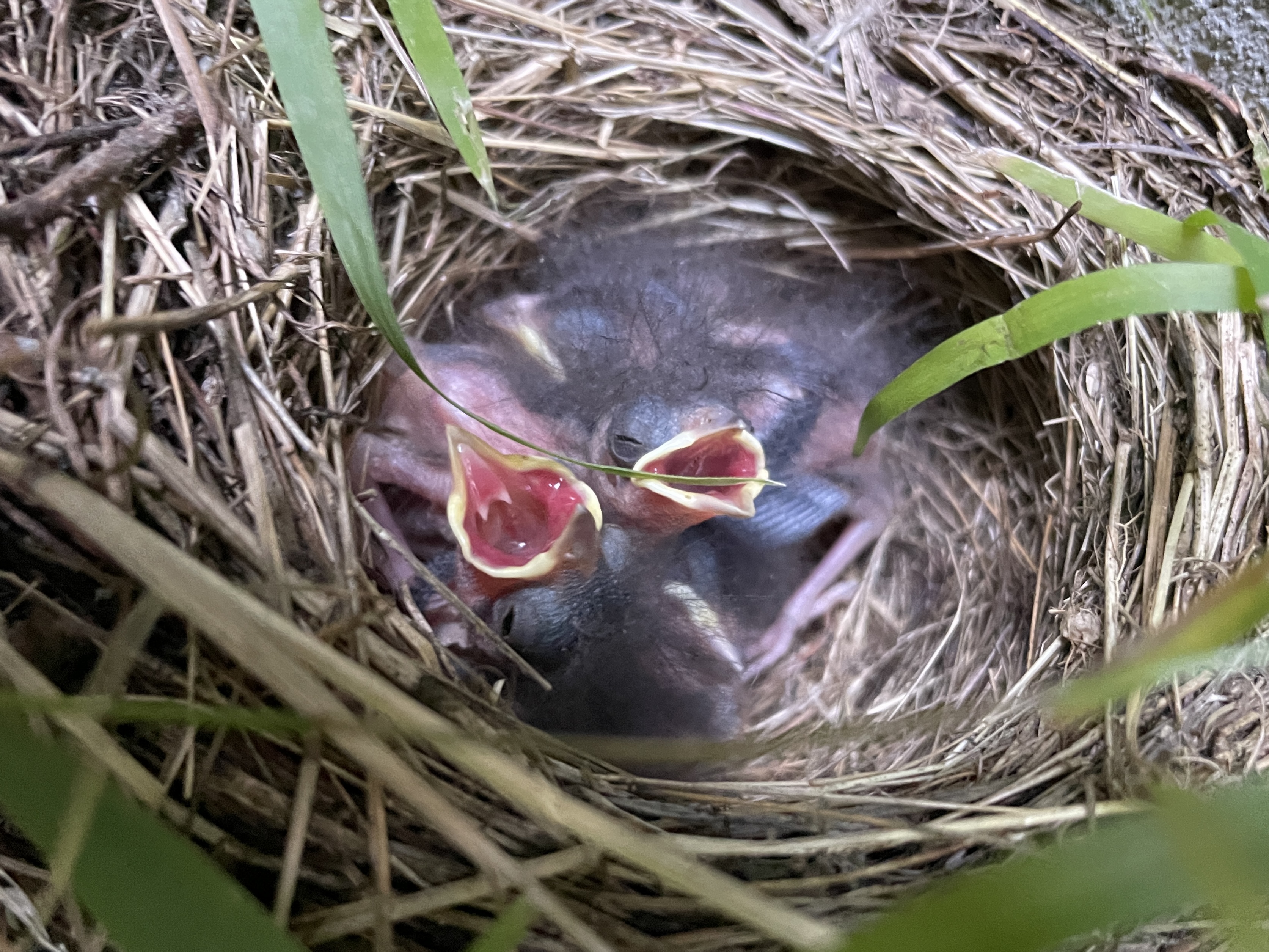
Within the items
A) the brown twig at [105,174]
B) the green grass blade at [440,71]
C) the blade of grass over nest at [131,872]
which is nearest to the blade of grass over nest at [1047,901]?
the blade of grass over nest at [131,872]

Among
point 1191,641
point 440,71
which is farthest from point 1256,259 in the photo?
point 440,71

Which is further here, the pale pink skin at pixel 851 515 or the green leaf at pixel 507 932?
the pale pink skin at pixel 851 515

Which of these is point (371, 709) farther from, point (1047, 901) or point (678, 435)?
point (678, 435)

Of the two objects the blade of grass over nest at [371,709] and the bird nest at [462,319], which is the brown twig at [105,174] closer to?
the bird nest at [462,319]

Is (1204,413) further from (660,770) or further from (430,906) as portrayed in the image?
(430,906)

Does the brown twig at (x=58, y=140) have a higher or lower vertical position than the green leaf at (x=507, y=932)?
higher

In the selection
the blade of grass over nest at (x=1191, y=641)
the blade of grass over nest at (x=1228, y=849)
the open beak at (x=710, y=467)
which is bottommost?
the blade of grass over nest at (x=1228, y=849)

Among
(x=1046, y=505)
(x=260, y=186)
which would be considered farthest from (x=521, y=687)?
(x=1046, y=505)
